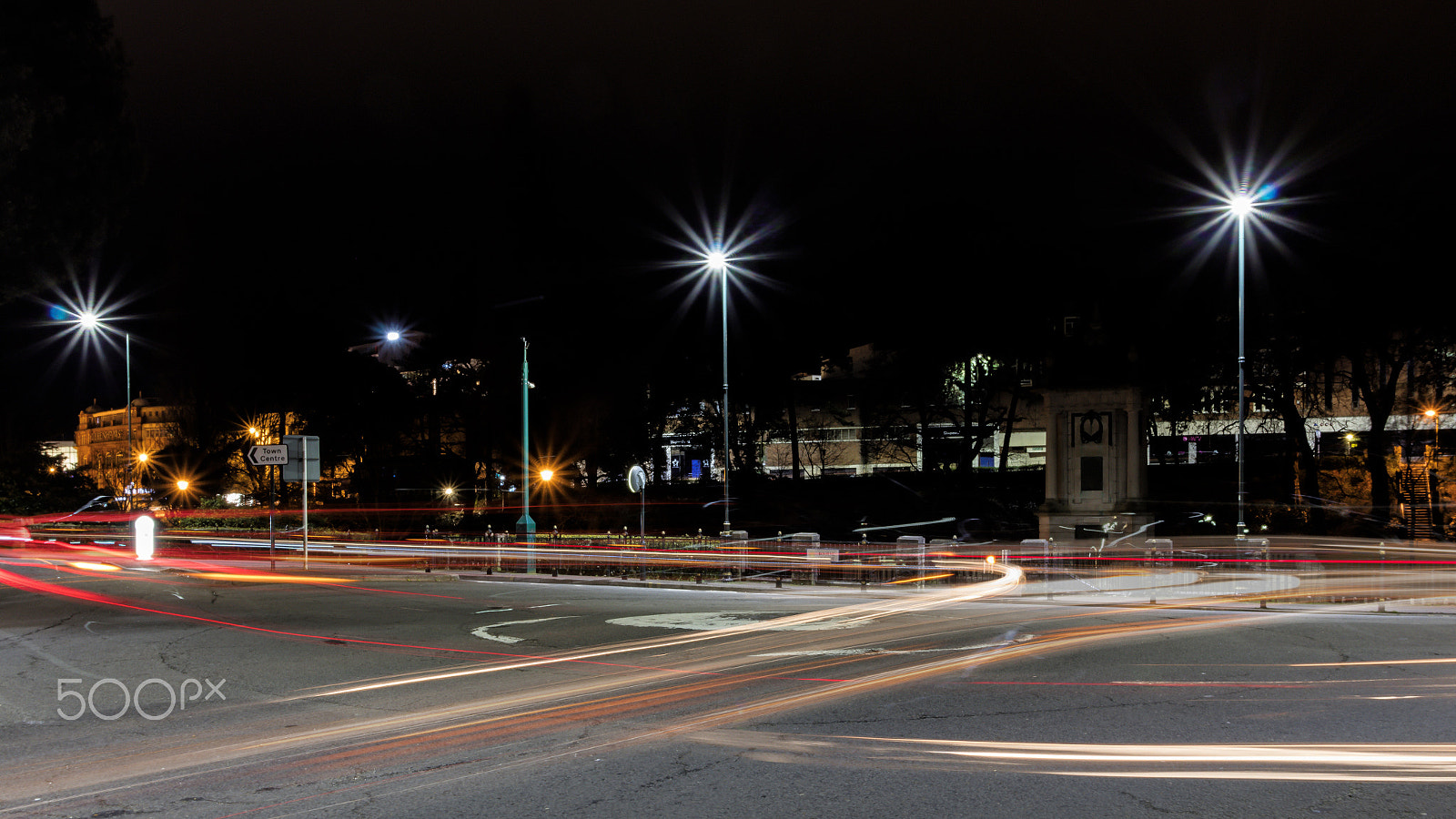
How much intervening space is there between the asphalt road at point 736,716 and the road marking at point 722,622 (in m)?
0.11

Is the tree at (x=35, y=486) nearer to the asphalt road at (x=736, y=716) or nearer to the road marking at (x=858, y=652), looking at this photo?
the asphalt road at (x=736, y=716)

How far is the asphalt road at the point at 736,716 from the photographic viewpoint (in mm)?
6137

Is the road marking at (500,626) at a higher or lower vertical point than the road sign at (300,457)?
lower

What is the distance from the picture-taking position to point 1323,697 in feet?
29.1

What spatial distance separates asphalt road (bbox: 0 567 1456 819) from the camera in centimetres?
614

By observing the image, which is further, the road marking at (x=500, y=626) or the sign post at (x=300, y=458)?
the sign post at (x=300, y=458)

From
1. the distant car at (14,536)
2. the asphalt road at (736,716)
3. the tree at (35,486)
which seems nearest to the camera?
the asphalt road at (736,716)

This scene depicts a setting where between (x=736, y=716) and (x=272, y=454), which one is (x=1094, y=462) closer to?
(x=736, y=716)

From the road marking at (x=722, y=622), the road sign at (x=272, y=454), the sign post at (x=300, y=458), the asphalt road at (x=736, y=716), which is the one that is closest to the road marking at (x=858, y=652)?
the asphalt road at (x=736, y=716)

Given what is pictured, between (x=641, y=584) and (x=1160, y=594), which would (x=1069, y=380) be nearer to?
(x=1160, y=594)

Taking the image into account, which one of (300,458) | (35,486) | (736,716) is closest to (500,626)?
(736,716)

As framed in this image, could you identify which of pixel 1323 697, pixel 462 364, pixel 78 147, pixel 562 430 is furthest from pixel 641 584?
pixel 462 364

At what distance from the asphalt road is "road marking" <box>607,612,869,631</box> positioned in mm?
105

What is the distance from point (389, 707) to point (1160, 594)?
13621 millimetres
